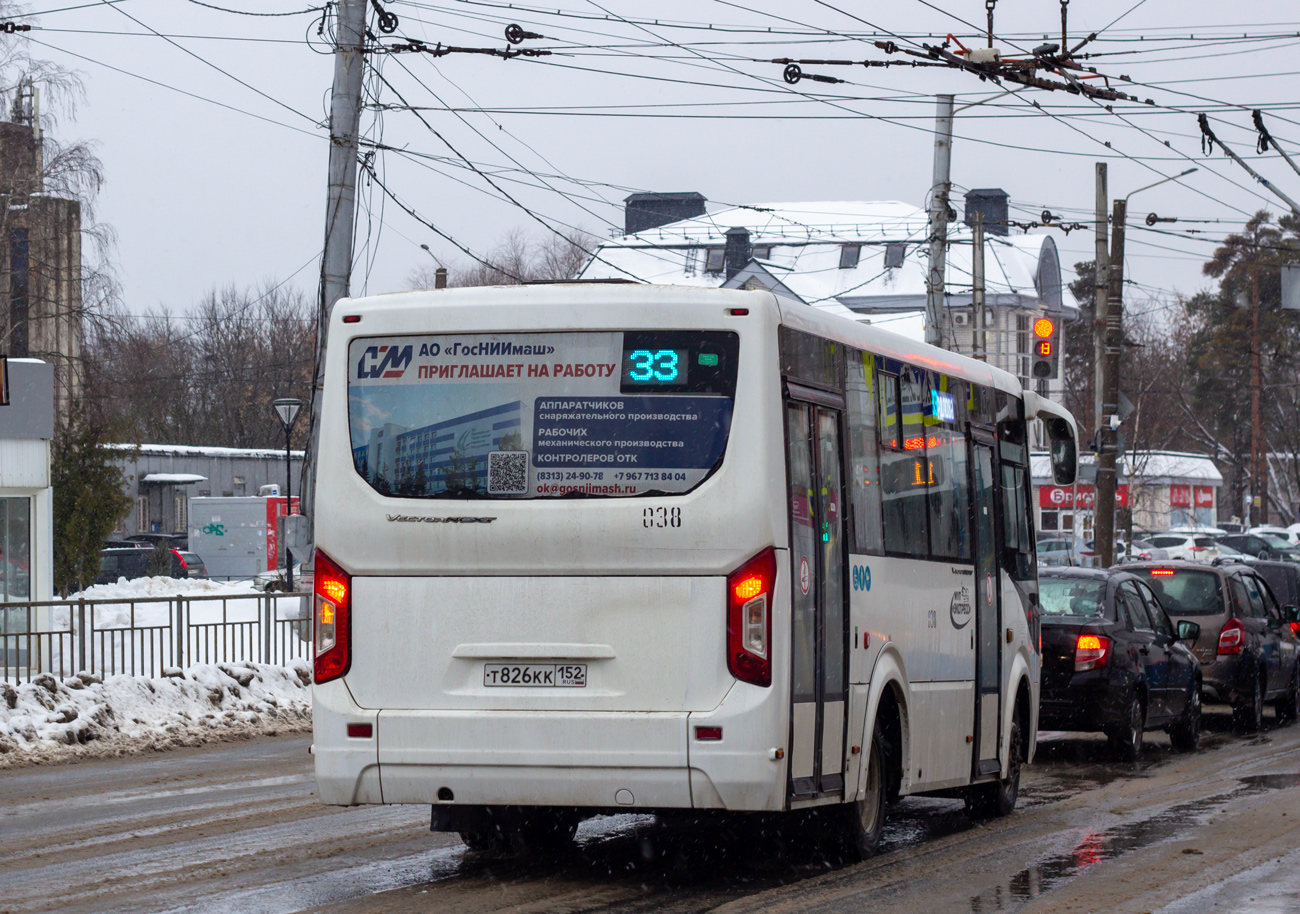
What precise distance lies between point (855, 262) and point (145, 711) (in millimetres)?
60965

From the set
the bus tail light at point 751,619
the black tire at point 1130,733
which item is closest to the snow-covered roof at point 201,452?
the black tire at point 1130,733

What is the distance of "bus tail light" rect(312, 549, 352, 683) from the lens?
27.4 ft

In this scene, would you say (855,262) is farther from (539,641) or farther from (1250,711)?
(539,641)

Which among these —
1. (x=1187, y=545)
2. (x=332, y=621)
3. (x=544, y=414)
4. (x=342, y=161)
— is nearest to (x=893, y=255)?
(x=1187, y=545)

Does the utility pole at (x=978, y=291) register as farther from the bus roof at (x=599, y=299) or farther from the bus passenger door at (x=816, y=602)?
the bus passenger door at (x=816, y=602)

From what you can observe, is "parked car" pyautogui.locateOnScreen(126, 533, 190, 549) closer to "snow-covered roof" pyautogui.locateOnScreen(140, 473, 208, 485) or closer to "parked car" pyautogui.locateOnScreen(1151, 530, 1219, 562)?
Answer: "snow-covered roof" pyautogui.locateOnScreen(140, 473, 208, 485)

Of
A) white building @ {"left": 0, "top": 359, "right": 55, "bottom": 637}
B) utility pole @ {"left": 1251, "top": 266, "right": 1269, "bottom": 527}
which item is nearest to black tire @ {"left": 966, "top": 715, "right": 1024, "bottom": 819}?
white building @ {"left": 0, "top": 359, "right": 55, "bottom": 637}

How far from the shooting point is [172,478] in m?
61.3

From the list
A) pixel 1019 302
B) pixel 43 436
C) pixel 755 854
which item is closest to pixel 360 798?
pixel 755 854

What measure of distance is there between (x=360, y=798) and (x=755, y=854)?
2.35 m

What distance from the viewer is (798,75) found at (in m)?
20.7

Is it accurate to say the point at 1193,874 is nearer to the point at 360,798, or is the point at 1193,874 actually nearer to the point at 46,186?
the point at 360,798

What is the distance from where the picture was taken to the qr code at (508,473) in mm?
8219

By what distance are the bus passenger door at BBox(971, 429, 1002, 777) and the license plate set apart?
3.74 meters
